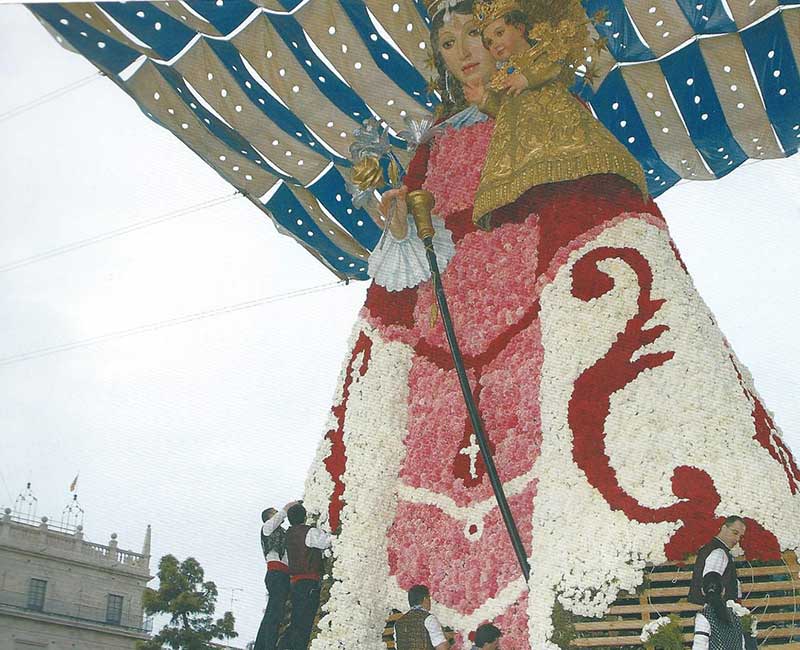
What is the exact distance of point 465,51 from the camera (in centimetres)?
851

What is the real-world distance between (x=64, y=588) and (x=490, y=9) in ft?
25.9

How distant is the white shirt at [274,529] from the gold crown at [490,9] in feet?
12.8

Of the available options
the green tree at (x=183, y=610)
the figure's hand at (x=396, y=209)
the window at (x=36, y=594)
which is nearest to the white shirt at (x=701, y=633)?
the figure's hand at (x=396, y=209)

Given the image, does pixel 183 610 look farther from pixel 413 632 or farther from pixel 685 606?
pixel 685 606

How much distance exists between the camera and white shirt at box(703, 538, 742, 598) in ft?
19.8

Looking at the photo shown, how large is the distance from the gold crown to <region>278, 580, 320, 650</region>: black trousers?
4.27 metres

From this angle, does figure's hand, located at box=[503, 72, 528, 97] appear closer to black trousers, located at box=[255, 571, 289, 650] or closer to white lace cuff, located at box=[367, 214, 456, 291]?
white lace cuff, located at box=[367, 214, 456, 291]

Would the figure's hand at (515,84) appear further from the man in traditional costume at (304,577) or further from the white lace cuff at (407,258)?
the man in traditional costume at (304,577)

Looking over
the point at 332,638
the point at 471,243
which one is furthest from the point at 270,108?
the point at 332,638

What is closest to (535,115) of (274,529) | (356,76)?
(356,76)

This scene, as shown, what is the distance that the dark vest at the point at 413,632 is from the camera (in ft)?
23.2

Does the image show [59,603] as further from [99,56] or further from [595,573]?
[595,573]

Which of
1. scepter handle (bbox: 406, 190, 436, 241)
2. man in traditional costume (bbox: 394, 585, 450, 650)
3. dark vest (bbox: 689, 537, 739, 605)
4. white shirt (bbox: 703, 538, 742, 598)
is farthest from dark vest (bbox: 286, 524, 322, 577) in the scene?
white shirt (bbox: 703, 538, 742, 598)

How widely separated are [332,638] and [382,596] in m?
0.45
